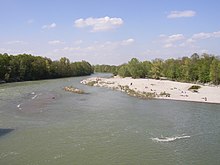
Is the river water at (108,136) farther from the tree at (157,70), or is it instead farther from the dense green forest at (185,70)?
the tree at (157,70)

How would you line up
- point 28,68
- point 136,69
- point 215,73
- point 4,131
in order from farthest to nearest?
point 136,69 < point 28,68 < point 215,73 < point 4,131

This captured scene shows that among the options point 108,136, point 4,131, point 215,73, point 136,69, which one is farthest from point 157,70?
point 4,131

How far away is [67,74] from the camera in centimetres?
15088

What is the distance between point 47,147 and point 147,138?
8717 millimetres

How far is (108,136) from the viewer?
1020 inches

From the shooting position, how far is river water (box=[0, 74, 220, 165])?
67.4 ft

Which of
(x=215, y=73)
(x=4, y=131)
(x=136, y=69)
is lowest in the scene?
(x=4, y=131)

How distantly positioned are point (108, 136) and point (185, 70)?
2916 inches

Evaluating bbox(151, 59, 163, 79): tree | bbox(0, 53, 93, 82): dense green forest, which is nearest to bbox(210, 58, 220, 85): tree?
bbox(151, 59, 163, 79): tree

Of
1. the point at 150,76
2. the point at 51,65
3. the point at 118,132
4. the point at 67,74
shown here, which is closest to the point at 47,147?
the point at 118,132

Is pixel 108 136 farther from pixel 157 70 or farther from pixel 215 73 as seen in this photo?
pixel 157 70

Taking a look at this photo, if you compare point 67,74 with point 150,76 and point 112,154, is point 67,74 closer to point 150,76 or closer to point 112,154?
point 150,76

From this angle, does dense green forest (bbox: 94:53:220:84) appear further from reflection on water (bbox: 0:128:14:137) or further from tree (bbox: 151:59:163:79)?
reflection on water (bbox: 0:128:14:137)

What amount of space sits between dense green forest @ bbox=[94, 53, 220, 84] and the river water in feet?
141
